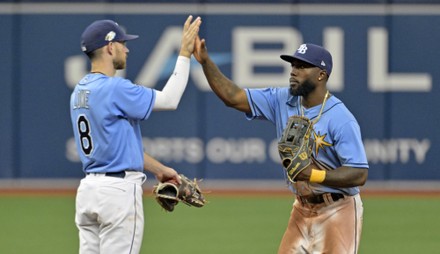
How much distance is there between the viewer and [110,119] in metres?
6.39

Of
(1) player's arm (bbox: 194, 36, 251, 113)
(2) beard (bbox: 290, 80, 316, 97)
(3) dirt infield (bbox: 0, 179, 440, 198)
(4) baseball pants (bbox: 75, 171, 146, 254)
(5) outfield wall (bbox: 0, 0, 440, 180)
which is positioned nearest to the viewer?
(4) baseball pants (bbox: 75, 171, 146, 254)

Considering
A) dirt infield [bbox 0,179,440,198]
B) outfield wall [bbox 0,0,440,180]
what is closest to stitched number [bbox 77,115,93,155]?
dirt infield [bbox 0,179,440,198]

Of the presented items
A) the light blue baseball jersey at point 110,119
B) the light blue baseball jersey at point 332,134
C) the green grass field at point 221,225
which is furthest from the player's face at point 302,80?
the green grass field at point 221,225

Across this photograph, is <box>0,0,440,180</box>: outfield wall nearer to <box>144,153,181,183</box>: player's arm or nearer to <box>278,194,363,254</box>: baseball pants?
<box>144,153,181,183</box>: player's arm

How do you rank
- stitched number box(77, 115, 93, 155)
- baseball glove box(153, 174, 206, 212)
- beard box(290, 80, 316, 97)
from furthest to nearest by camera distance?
baseball glove box(153, 174, 206, 212), beard box(290, 80, 316, 97), stitched number box(77, 115, 93, 155)

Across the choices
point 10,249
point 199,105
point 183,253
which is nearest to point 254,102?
point 183,253

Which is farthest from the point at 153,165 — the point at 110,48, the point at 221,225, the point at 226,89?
the point at 221,225

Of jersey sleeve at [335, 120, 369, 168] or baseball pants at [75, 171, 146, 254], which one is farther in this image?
jersey sleeve at [335, 120, 369, 168]

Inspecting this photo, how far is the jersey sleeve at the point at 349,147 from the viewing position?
254 inches

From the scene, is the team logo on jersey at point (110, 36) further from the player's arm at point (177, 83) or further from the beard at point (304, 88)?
the beard at point (304, 88)

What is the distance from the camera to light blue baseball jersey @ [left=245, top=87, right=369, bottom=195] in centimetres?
647

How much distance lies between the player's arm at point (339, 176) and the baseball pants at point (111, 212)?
1.04 m

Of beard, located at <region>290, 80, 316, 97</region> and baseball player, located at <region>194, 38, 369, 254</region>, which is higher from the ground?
beard, located at <region>290, 80, 316, 97</region>

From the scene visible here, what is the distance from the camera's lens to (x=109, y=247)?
250 inches
